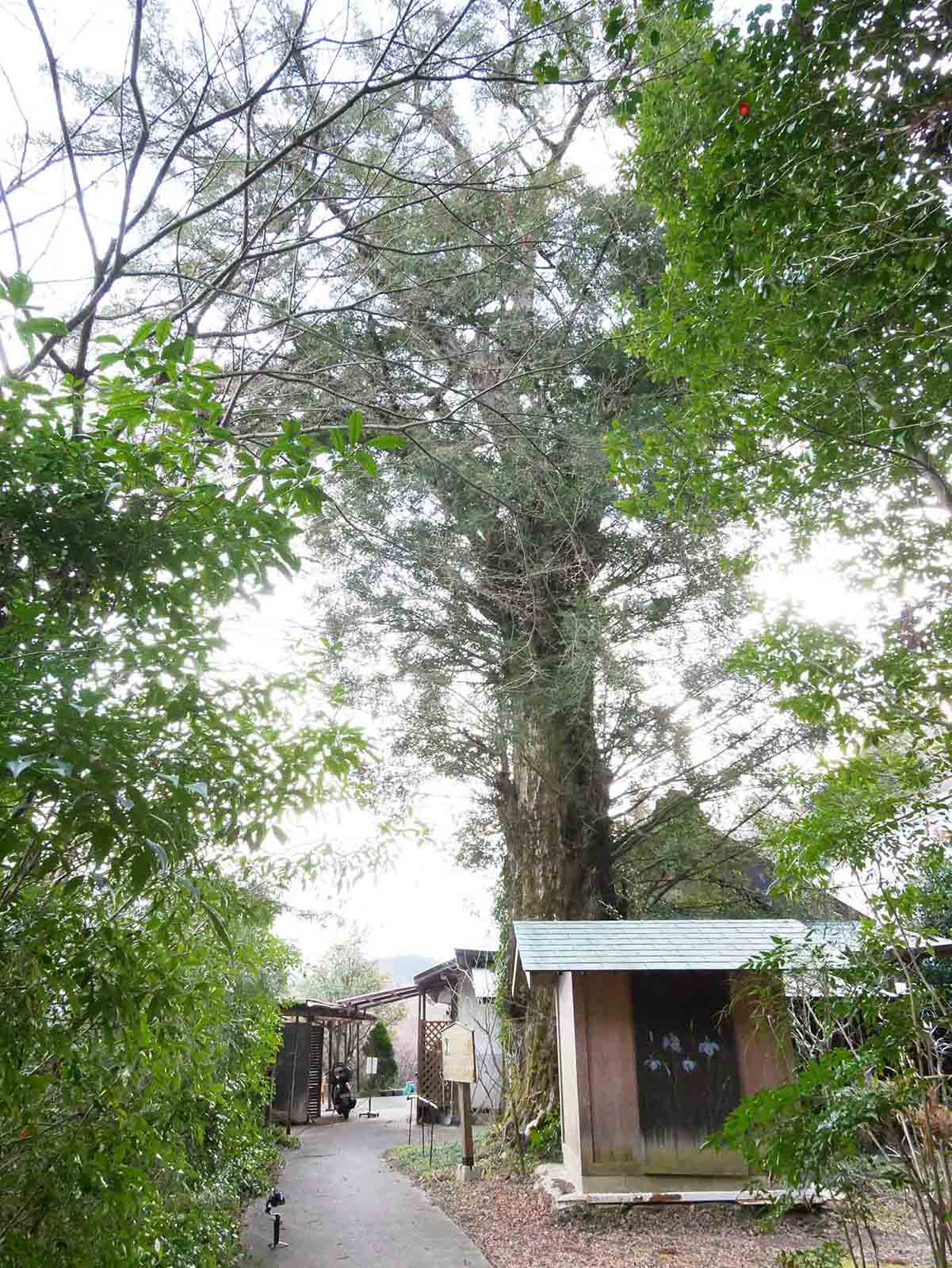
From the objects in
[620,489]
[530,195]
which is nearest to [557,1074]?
[620,489]

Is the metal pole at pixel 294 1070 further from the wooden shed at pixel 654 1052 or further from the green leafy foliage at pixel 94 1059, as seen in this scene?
the green leafy foliage at pixel 94 1059

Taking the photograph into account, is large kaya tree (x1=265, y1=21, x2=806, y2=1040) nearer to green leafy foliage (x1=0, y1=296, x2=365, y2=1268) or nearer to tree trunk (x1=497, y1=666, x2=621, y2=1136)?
tree trunk (x1=497, y1=666, x2=621, y2=1136)

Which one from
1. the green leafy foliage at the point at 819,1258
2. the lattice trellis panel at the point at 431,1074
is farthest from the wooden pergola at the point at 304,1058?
the green leafy foliage at the point at 819,1258

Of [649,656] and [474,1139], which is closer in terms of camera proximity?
[649,656]

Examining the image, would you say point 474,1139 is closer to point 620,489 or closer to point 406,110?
point 620,489

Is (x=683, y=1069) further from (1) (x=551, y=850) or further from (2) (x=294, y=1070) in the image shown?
(2) (x=294, y=1070)

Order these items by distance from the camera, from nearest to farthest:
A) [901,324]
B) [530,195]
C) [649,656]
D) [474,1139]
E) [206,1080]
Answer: [206,1080] → [901,324] → [530,195] → [649,656] → [474,1139]

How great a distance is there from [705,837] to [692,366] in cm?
786

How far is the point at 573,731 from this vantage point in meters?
9.86

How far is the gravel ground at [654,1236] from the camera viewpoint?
18.7 feet

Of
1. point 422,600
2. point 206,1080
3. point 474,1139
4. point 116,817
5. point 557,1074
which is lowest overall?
point 474,1139

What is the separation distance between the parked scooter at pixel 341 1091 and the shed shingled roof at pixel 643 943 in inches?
487

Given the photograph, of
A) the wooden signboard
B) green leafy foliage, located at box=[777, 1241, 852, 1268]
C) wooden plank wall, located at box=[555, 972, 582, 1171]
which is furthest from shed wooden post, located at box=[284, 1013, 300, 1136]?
green leafy foliage, located at box=[777, 1241, 852, 1268]

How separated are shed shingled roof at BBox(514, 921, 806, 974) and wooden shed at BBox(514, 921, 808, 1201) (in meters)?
Result: 0.02
